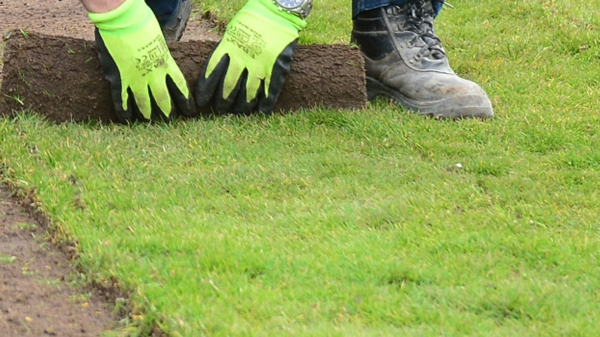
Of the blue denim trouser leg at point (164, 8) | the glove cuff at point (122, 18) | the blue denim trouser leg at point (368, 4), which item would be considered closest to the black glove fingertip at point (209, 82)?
the glove cuff at point (122, 18)

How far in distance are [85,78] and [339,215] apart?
1097mm

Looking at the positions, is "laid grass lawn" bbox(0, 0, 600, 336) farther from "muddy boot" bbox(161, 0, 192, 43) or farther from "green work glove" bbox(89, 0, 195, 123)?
"muddy boot" bbox(161, 0, 192, 43)

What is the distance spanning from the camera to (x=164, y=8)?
303 centimetres

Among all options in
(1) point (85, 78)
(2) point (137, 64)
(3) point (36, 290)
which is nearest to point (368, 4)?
(2) point (137, 64)

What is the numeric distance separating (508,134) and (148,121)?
1197 millimetres

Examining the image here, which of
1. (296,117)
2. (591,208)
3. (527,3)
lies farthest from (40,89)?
(527,3)

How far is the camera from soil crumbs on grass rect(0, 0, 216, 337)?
1498mm

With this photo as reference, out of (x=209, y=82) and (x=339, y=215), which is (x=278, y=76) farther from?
(x=339, y=215)

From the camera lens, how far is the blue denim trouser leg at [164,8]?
303cm

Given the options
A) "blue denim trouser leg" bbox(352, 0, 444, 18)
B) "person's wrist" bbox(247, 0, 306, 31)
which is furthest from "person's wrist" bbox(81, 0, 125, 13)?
"blue denim trouser leg" bbox(352, 0, 444, 18)

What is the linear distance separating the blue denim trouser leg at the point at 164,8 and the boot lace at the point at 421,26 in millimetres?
882

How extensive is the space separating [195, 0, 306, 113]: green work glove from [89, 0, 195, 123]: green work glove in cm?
11

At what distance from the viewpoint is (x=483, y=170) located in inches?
89.3

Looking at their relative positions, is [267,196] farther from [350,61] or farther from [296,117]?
[350,61]
